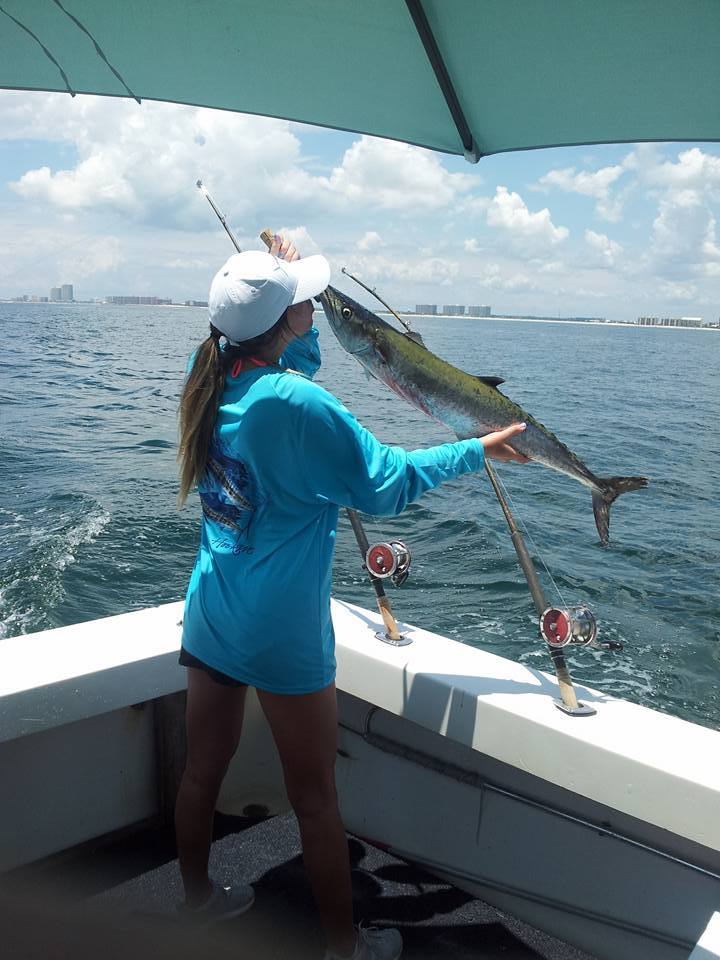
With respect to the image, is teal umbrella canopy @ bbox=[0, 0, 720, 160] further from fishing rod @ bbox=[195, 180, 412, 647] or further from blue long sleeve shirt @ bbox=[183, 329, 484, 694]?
blue long sleeve shirt @ bbox=[183, 329, 484, 694]

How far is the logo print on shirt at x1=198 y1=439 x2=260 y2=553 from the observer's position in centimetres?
192

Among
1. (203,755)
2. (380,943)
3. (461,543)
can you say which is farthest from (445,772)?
(461,543)

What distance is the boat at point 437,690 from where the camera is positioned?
6.86 ft

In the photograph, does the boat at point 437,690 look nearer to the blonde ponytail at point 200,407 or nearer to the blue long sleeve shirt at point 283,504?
the blue long sleeve shirt at point 283,504

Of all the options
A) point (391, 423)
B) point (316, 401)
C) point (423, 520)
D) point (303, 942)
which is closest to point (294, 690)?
point (316, 401)

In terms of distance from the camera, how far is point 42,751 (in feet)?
8.48


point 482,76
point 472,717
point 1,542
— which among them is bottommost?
point 1,542

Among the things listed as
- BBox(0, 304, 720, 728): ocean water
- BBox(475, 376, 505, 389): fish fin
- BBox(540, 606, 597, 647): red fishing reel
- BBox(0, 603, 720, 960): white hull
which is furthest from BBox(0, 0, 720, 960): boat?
BBox(0, 304, 720, 728): ocean water

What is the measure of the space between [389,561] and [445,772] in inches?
27.6

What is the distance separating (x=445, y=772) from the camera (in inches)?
104

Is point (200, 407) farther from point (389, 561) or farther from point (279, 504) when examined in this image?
point (389, 561)

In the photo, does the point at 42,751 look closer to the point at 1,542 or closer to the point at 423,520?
the point at 1,542

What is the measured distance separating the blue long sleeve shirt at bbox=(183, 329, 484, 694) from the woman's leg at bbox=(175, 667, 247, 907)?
0.13 m

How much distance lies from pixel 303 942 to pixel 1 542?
6.64m
